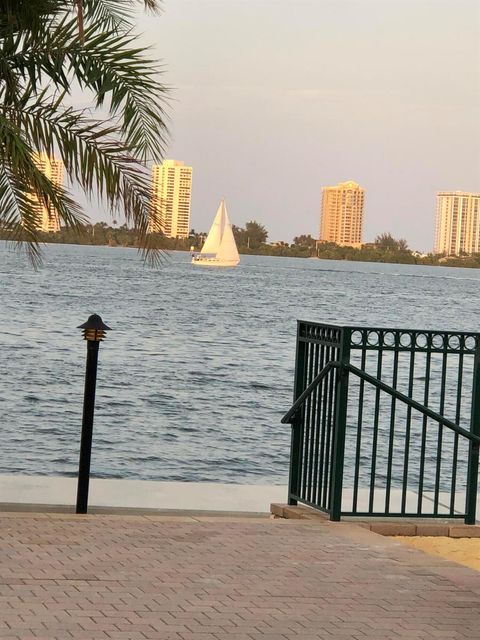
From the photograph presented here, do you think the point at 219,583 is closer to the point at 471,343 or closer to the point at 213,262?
the point at 471,343

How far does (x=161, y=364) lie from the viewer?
136 ft

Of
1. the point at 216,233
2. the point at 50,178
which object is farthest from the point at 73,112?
the point at 216,233

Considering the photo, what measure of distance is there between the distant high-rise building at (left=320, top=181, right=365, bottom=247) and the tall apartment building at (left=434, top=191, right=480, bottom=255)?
40.5 feet

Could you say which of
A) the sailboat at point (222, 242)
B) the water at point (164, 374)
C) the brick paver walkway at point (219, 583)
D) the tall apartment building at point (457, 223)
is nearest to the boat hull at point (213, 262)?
the sailboat at point (222, 242)

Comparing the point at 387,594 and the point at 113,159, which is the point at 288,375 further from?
the point at 387,594

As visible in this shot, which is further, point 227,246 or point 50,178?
point 227,246

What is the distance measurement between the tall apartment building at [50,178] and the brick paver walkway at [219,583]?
388 cm

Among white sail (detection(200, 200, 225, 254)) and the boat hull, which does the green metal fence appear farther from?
the boat hull

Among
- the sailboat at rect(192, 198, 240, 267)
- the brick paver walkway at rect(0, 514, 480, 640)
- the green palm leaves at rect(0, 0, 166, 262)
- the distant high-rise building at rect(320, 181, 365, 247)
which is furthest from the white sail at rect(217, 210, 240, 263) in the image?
the brick paver walkway at rect(0, 514, 480, 640)

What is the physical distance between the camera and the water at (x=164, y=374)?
19000mm

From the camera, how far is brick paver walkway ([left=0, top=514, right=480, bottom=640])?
17.8 ft

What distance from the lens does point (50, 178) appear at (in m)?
11.0

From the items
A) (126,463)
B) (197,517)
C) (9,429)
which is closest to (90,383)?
(197,517)

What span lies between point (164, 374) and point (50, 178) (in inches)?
1039
